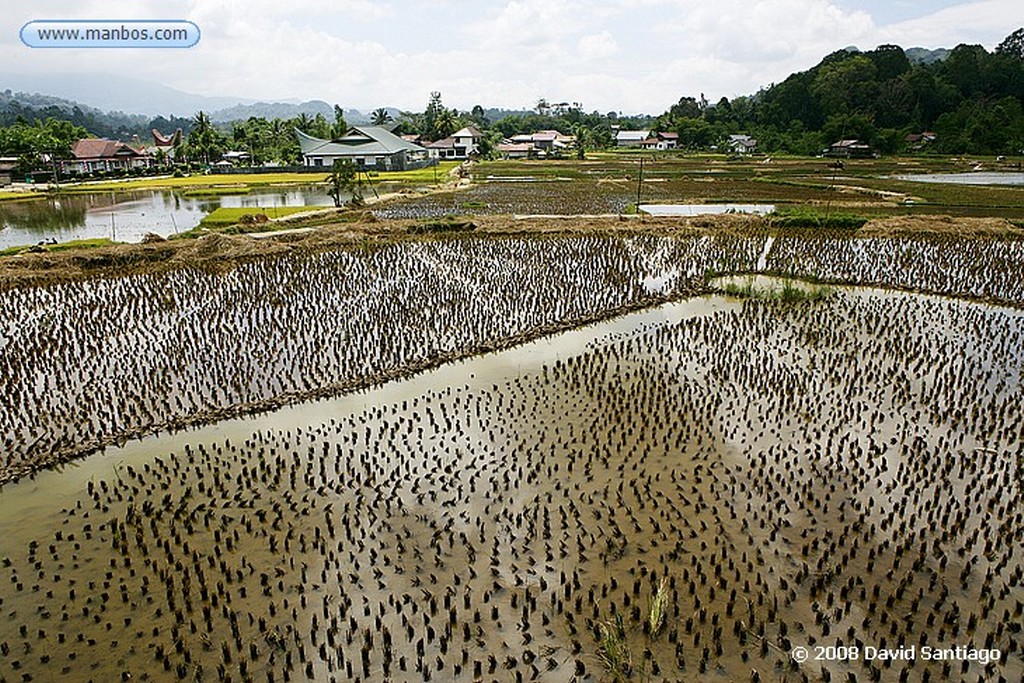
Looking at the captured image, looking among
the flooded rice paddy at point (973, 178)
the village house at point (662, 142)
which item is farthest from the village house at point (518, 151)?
the flooded rice paddy at point (973, 178)

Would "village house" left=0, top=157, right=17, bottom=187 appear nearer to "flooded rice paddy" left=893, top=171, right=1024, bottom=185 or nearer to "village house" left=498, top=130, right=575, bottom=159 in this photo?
"village house" left=498, top=130, right=575, bottom=159

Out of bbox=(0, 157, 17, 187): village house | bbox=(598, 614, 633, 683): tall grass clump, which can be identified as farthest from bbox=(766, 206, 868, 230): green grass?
bbox=(0, 157, 17, 187): village house

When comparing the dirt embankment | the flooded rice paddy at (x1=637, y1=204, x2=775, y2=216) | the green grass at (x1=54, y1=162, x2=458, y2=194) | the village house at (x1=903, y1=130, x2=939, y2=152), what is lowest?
the dirt embankment

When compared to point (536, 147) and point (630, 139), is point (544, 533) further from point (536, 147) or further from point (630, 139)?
point (630, 139)

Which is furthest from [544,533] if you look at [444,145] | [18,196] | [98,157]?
[444,145]

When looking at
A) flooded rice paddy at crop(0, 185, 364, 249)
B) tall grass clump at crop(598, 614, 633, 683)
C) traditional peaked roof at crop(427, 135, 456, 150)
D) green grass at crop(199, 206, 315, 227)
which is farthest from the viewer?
traditional peaked roof at crop(427, 135, 456, 150)

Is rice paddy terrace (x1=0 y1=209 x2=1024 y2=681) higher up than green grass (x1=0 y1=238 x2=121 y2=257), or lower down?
lower down

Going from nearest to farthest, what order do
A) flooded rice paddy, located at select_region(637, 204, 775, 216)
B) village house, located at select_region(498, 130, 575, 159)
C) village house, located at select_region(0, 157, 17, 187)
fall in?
1. flooded rice paddy, located at select_region(637, 204, 775, 216)
2. village house, located at select_region(0, 157, 17, 187)
3. village house, located at select_region(498, 130, 575, 159)

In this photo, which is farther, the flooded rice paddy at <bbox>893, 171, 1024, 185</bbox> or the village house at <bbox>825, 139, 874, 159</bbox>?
the village house at <bbox>825, 139, 874, 159</bbox>
